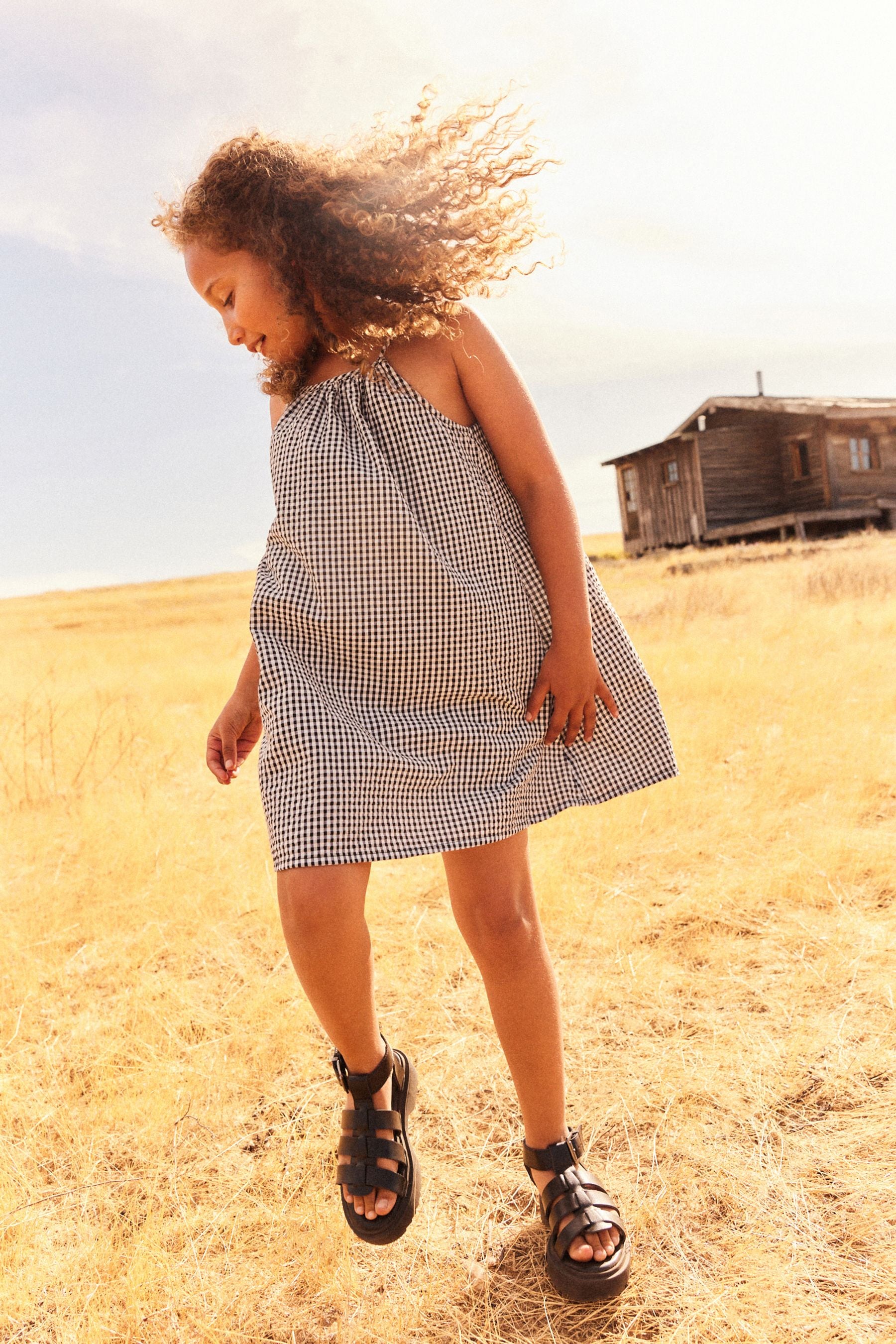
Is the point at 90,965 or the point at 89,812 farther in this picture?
the point at 89,812

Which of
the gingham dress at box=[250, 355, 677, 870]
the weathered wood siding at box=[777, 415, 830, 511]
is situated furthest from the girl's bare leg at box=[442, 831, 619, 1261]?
the weathered wood siding at box=[777, 415, 830, 511]

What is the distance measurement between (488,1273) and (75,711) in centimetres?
568

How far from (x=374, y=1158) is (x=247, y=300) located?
4.61 feet

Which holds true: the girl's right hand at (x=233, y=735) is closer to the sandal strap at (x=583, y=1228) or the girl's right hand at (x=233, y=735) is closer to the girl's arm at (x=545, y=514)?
the girl's arm at (x=545, y=514)

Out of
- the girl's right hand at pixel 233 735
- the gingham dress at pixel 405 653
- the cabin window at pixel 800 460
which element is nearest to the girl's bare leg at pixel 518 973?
the gingham dress at pixel 405 653

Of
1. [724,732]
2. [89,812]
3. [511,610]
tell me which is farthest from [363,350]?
[724,732]

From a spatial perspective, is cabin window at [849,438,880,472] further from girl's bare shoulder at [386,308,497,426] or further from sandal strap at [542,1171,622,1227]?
sandal strap at [542,1171,622,1227]

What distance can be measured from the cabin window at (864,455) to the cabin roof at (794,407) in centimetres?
85

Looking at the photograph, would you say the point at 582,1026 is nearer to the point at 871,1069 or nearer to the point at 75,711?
the point at 871,1069

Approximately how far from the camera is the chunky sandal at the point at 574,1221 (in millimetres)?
1408

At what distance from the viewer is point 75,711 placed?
6480mm

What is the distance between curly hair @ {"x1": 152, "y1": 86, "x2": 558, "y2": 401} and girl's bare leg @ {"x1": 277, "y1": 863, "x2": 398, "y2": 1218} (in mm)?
861

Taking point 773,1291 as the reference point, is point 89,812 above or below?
above

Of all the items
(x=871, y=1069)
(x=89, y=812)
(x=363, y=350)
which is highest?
(x=363, y=350)
